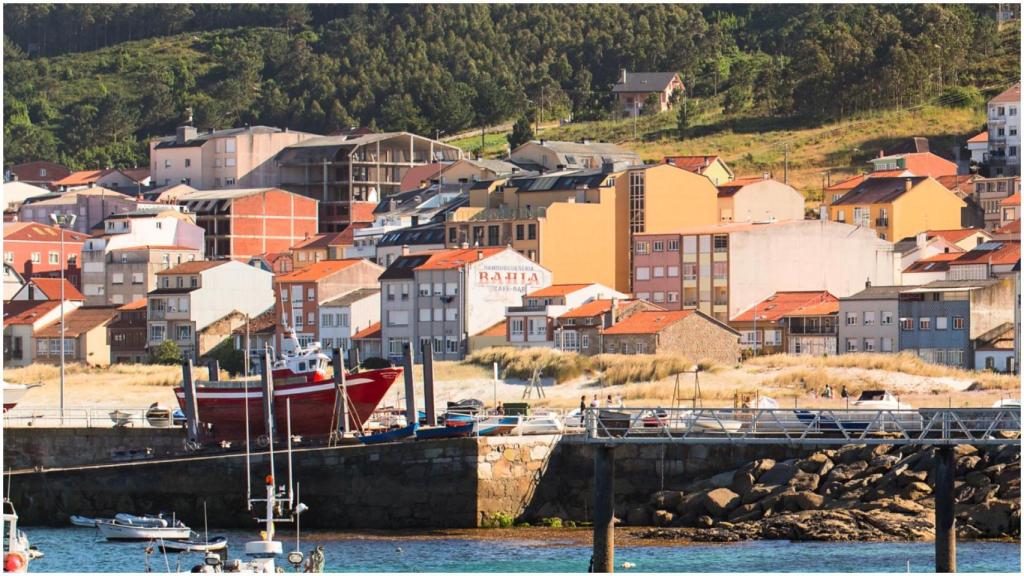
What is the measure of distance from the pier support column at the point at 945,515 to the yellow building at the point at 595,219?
213ft

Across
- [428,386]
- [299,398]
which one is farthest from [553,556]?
[299,398]

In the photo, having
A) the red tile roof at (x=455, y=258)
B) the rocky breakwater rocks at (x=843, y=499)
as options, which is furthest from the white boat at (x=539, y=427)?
the red tile roof at (x=455, y=258)

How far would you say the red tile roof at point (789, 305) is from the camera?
301ft

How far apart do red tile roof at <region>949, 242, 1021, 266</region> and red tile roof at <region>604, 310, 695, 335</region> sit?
12.7 metres

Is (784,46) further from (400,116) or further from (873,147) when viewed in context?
(873,147)

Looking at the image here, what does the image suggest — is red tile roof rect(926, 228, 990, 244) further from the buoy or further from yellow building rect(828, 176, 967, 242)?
the buoy

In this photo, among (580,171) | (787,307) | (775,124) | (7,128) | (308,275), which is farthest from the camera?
(7,128)

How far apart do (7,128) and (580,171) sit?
82.7m

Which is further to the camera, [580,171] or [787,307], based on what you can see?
[580,171]

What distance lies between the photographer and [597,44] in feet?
625

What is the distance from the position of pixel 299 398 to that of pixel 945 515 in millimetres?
23553

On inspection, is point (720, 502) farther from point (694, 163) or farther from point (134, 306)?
point (694, 163)

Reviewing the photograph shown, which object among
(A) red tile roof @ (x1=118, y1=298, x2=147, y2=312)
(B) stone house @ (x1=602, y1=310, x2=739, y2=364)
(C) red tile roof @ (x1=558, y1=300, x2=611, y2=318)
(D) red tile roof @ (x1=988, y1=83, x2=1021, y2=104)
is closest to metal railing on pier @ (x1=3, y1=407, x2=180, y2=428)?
(B) stone house @ (x1=602, y1=310, x2=739, y2=364)

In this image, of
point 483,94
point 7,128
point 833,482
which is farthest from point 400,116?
point 833,482
